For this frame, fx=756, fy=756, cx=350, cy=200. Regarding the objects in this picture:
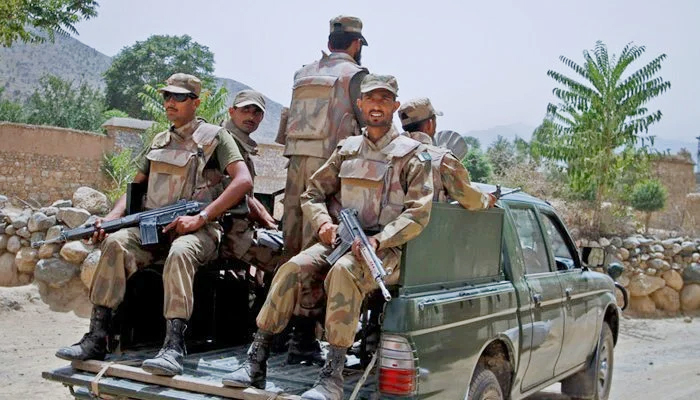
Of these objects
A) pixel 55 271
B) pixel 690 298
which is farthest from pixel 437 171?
pixel 690 298

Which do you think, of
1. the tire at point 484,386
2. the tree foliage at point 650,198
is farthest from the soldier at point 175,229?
the tree foliage at point 650,198

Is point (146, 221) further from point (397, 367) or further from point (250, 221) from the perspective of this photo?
point (397, 367)

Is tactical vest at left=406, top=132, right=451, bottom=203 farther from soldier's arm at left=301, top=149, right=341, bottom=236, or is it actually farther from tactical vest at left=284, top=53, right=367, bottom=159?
tactical vest at left=284, top=53, right=367, bottom=159

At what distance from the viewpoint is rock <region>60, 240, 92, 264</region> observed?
347 inches

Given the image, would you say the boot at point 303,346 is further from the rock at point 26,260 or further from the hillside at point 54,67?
the hillside at point 54,67

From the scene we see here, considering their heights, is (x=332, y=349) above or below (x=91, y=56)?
below

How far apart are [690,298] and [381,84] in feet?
34.6

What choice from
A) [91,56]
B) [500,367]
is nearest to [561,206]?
[500,367]

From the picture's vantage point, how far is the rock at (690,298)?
12719mm

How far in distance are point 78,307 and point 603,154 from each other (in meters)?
9.15

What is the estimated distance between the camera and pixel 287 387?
3674mm

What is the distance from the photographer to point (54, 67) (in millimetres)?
49875

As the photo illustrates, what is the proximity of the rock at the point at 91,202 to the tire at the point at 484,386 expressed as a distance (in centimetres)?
676

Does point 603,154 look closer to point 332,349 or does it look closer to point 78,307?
point 78,307
